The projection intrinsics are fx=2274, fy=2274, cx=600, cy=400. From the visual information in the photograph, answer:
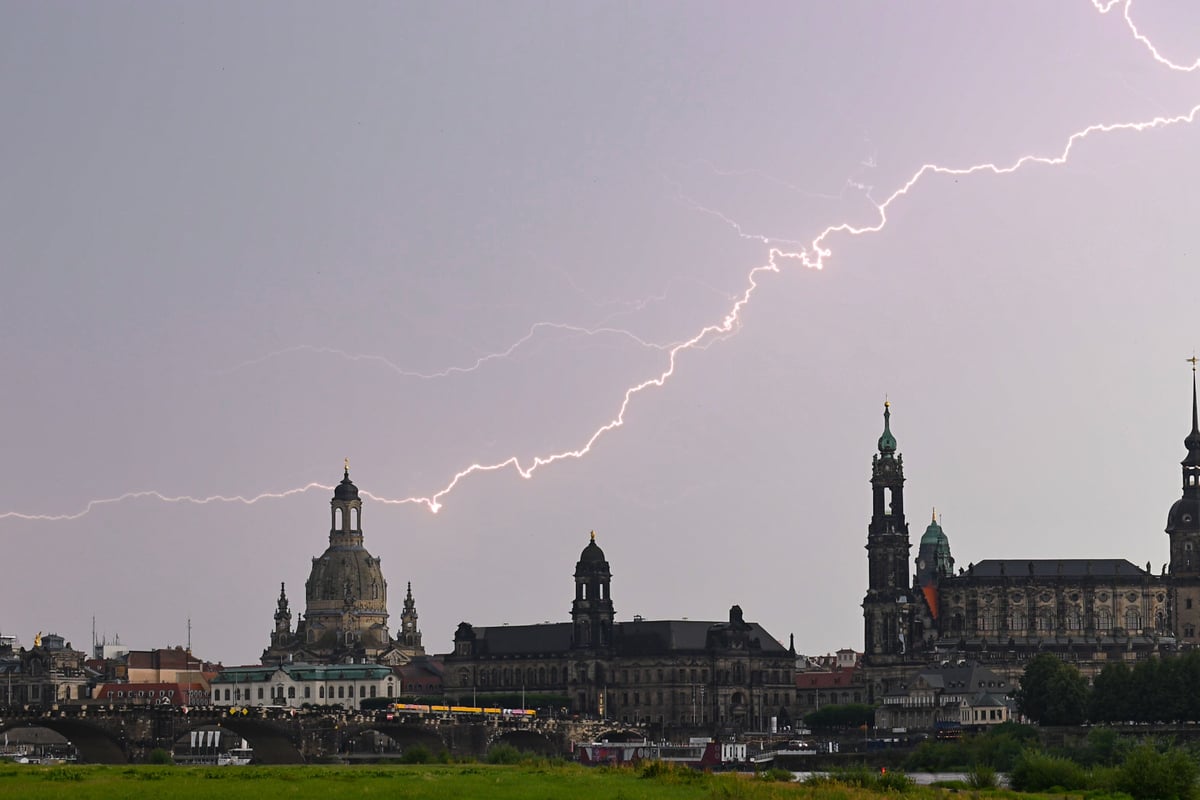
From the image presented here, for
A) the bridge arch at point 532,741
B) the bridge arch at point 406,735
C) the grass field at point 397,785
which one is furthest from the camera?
the bridge arch at point 532,741

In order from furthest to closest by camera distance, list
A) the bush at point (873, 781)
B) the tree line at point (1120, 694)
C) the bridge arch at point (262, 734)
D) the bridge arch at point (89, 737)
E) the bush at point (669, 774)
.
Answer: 1. the tree line at point (1120, 694)
2. the bridge arch at point (262, 734)
3. the bridge arch at point (89, 737)
4. the bush at point (873, 781)
5. the bush at point (669, 774)

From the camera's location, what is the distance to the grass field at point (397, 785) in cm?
6700

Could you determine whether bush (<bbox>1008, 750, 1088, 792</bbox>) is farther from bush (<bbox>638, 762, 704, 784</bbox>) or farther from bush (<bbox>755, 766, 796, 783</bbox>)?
bush (<bbox>638, 762, 704, 784</bbox>)

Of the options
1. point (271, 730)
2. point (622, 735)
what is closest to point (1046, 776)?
point (271, 730)

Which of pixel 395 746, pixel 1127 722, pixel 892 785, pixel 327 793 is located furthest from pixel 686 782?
pixel 395 746

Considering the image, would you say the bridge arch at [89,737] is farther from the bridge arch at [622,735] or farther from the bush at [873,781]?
the bush at [873,781]

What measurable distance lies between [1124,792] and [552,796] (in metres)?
26.5

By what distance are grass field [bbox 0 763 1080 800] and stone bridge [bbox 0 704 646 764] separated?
170 ft

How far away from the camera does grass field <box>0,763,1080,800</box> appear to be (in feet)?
220

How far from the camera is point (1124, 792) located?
8469 centimetres

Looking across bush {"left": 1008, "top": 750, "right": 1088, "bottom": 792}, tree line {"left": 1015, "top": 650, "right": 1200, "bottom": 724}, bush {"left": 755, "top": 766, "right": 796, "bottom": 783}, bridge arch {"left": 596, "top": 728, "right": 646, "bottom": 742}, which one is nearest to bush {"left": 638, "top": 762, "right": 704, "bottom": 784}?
bush {"left": 755, "top": 766, "right": 796, "bottom": 783}

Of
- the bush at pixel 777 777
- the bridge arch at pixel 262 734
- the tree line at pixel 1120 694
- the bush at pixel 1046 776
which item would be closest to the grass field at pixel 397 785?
the bush at pixel 777 777

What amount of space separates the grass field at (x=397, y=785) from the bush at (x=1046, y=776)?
28.8 feet

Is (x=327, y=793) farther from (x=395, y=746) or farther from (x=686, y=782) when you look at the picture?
(x=395, y=746)
